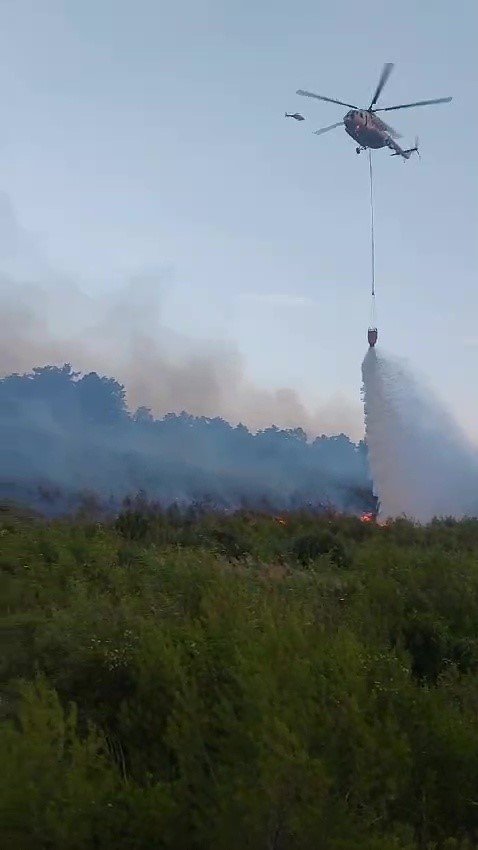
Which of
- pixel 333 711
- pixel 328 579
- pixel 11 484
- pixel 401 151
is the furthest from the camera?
pixel 11 484

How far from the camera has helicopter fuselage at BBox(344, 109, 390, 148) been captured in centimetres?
3659

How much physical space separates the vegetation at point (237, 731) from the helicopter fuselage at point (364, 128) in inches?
1105

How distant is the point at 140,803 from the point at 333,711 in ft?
5.28

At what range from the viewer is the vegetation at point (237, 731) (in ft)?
18.8

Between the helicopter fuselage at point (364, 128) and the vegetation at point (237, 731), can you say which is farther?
the helicopter fuselage at point (364, 128)

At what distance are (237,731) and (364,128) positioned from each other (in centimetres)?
3423

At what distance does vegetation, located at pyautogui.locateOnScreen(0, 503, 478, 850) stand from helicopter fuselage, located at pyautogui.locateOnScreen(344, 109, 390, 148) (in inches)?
1105

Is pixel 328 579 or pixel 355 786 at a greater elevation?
pixel 328 579

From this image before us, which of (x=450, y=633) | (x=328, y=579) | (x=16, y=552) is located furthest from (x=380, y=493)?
(x=450, y=633)

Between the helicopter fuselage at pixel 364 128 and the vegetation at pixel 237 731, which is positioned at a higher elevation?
the helicopter fuselage at pixel 364 128

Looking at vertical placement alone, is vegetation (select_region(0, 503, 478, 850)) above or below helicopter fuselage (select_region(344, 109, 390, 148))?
below

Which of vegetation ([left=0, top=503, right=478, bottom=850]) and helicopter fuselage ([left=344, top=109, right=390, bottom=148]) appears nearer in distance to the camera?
vegetation ([left=0, top=503, right=478, bottom=850])

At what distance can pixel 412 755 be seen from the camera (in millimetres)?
7070

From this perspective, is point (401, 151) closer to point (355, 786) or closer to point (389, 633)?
point (389, 633)
